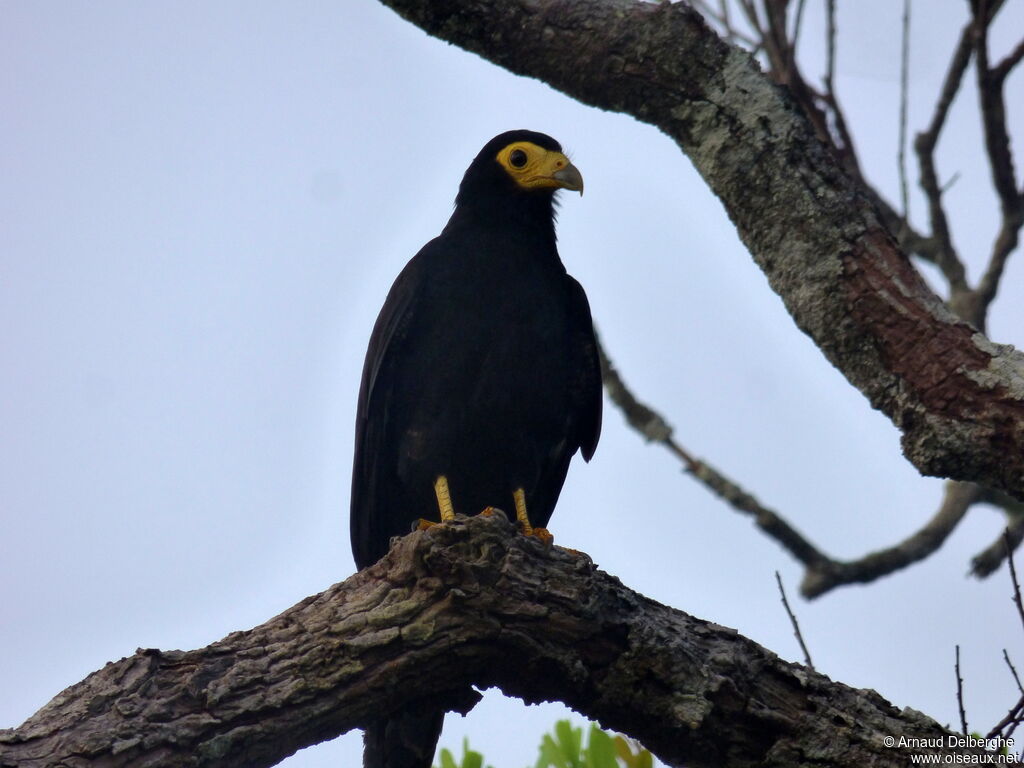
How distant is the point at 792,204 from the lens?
451cm

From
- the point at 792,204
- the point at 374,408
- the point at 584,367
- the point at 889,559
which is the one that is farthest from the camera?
the point at 889,559

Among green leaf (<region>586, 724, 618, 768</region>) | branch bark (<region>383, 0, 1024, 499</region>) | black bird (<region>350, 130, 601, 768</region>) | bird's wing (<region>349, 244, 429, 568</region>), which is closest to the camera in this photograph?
branch bark (<region>383, 0, 1024, 499</region>)

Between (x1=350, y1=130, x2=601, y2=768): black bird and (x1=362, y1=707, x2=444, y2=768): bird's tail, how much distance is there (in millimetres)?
1075

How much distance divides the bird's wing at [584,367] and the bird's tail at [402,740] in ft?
6.31

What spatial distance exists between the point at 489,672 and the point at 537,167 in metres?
3.16

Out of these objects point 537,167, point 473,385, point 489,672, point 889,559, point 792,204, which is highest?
point 537,167

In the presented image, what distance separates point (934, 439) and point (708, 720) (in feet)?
4.24

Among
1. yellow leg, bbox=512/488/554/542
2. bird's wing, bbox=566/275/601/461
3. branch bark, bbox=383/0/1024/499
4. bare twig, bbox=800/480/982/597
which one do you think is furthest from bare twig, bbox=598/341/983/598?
branch bark, bbox=383/0/1024/499

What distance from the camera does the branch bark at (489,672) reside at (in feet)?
10.8

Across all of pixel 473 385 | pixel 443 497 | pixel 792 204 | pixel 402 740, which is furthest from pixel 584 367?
pixel 402 740

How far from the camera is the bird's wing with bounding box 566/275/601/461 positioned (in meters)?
5.68

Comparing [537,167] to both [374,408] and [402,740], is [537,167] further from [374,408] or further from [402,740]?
[402,740]

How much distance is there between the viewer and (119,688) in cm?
324

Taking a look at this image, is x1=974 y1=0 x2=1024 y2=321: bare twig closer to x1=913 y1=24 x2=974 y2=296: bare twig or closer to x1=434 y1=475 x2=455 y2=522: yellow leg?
x1=913 y1=24 x2=974 y2=296: bare twig
